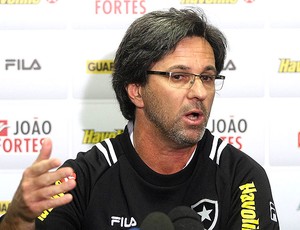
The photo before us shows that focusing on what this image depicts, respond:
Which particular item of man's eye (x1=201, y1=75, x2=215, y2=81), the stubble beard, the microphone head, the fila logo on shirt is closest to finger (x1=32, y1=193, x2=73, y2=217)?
the microphone head

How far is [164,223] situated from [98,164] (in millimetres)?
658

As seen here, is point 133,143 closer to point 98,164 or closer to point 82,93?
point 98,164

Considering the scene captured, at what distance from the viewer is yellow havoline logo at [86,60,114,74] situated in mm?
2191

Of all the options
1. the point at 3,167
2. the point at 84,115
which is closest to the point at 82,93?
the point at 84,115

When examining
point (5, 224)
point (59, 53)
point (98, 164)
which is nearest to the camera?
point (5, 224)

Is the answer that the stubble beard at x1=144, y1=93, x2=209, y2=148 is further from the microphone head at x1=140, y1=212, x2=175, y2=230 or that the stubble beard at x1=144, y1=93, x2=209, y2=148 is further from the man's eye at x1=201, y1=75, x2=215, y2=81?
the microphone head at x1=140, y1=212, x2=175, y2=230

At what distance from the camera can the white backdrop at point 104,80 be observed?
2172mm

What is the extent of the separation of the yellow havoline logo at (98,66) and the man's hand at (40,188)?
2.93 ft

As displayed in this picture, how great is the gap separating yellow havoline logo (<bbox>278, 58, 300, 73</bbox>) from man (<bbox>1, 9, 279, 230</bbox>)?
0.43m

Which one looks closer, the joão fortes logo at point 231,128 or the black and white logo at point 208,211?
the black and white logo at point 208,211

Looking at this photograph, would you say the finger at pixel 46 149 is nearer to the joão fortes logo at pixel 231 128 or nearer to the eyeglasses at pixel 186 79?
the eyeglasses at pixel 186 79

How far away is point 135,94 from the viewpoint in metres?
1.90

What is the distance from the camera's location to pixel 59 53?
2182mm

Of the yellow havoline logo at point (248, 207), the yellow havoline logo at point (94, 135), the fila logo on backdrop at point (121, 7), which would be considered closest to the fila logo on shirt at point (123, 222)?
the yellow havoline logo at point (248, 207)
